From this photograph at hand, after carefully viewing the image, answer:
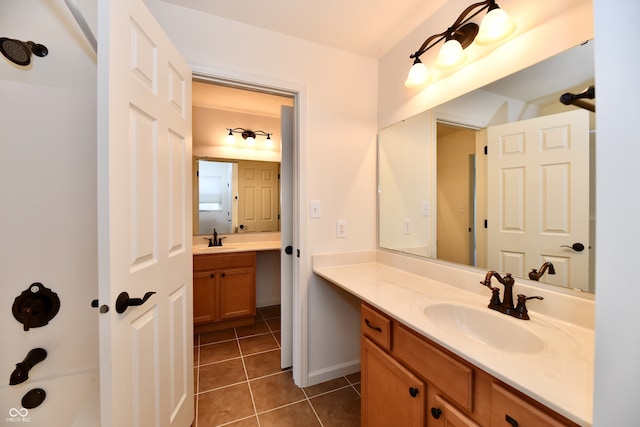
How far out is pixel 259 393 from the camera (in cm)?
168

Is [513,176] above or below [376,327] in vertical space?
above

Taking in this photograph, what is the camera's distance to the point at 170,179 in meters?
1.17

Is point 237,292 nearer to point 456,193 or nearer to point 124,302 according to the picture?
point 124,302

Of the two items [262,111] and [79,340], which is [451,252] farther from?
[262,111]

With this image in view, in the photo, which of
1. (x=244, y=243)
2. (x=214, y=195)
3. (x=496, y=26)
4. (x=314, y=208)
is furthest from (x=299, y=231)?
(x=214, y=195)

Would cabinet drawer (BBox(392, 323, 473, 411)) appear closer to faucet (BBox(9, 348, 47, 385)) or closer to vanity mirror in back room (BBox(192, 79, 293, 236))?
faucet (BBox(9, 348, 47, 385))

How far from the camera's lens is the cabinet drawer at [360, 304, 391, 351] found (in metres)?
1.07

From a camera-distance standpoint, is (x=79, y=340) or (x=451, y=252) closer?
(x=79, y=340)

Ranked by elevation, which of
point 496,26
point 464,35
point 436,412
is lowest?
point 436,412

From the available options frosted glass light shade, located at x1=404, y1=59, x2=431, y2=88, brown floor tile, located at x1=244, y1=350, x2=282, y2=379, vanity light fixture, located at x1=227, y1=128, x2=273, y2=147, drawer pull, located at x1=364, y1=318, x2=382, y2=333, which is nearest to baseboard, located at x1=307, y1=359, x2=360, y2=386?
brown floor tile, located at x1=244, y1=350, x2=282, y2=379

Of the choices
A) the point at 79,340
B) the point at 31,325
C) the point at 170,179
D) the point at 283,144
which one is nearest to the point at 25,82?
the point at 170,179

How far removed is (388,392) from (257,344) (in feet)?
5.33

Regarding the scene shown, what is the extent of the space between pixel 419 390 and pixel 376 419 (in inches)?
16.1

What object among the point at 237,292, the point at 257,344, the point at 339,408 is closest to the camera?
the point at 339,408
